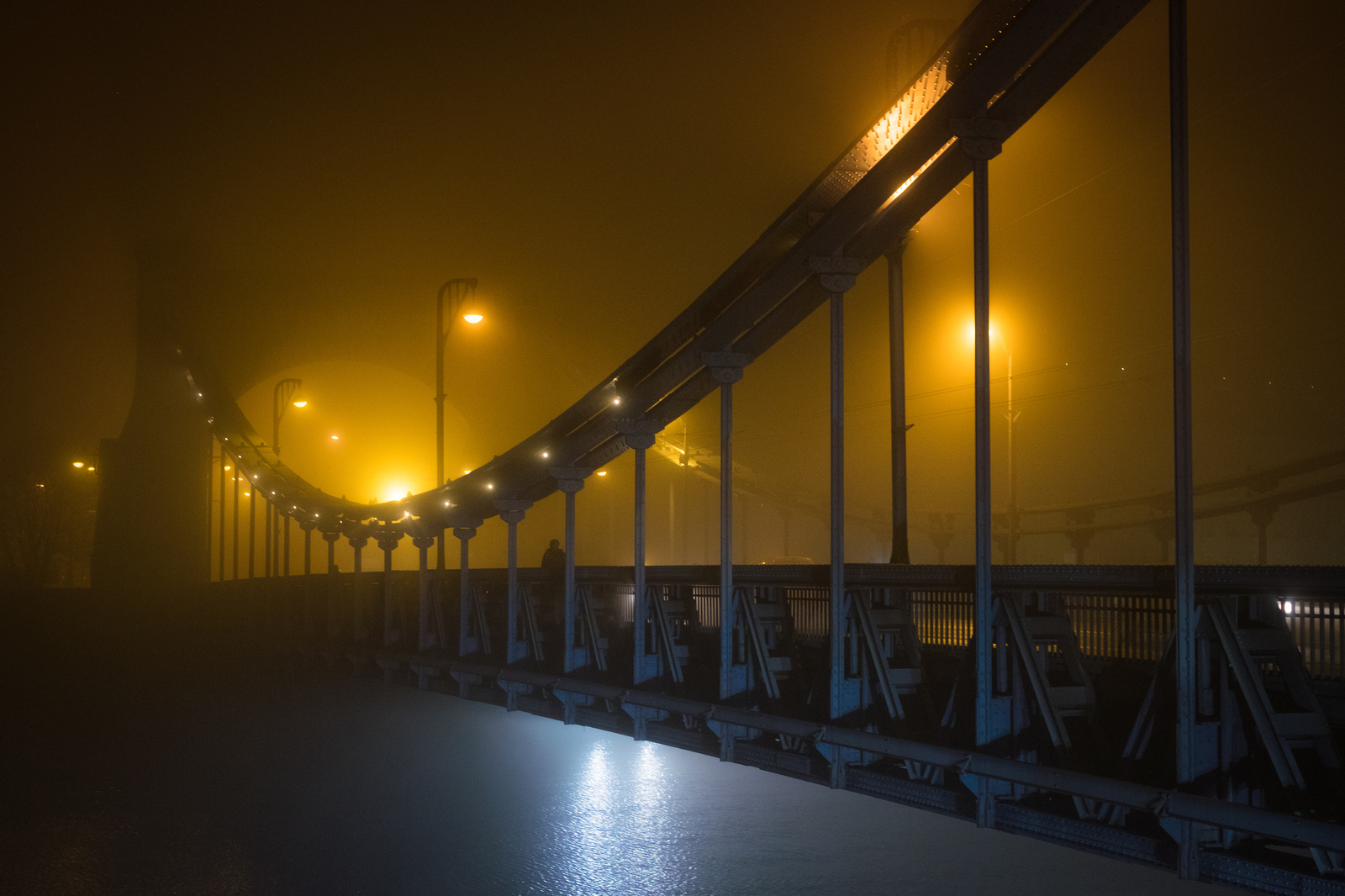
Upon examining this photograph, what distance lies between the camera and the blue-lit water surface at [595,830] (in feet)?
58.2

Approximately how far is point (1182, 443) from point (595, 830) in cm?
1643

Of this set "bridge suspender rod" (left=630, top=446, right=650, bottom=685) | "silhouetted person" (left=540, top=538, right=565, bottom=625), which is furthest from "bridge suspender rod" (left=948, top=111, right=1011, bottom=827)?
"silhouetted person" (left=540, top=538, right=565, bottom=625)

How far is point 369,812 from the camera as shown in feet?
65.3

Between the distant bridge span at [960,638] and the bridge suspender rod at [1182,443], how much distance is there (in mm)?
16

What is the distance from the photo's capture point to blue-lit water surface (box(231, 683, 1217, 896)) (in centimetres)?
1773

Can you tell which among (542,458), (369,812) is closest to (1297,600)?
(542,458)

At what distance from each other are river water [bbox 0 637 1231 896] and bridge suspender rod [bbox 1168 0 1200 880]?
12385mm

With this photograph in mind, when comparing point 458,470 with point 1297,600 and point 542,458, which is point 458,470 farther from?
point 1297,600

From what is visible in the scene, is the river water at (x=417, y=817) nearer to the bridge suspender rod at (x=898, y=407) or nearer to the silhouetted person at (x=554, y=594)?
the silhouetted person at (x=554, y=594)

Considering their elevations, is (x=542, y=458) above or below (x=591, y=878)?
above

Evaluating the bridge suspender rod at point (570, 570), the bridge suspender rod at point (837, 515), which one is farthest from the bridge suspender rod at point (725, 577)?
the bridge suspender rod at point (570, 570)

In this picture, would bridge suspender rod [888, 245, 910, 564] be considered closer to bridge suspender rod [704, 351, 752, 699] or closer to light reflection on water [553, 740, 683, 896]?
bridge suspender rod [704, 351, 752, 699]

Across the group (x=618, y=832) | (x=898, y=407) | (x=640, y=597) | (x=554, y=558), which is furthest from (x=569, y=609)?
(x=618, y=832)

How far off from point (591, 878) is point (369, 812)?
4.40 m
